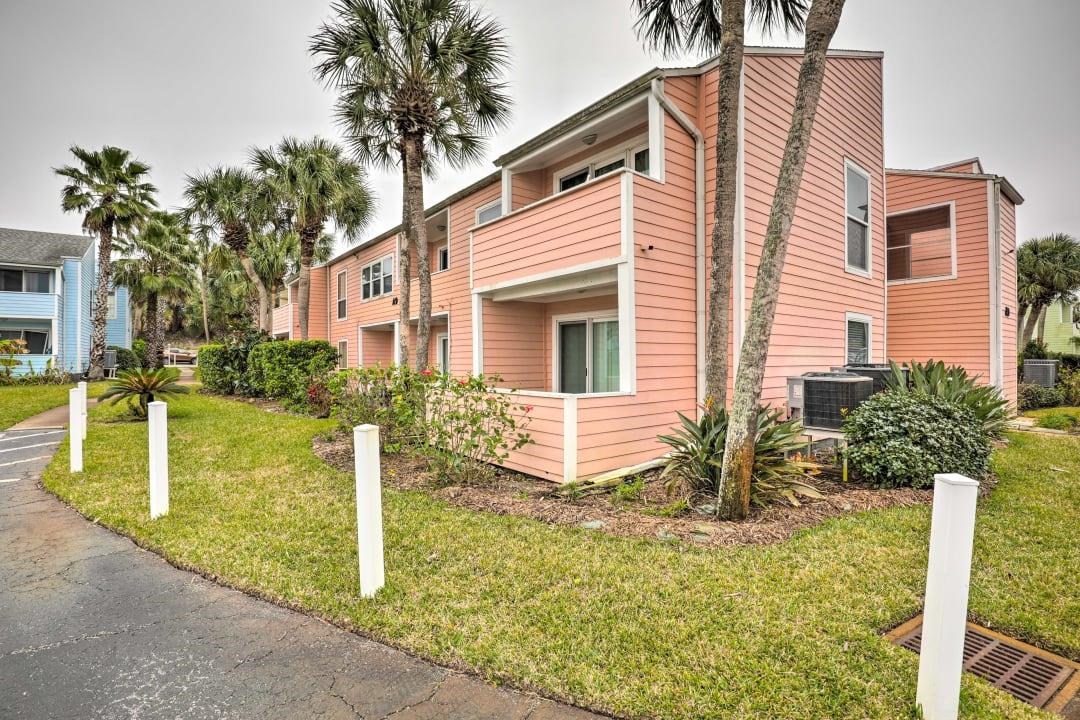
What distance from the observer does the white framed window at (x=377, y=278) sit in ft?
58.3

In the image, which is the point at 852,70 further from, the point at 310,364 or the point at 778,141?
the point at 310,364

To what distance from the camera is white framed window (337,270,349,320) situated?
68.6ft

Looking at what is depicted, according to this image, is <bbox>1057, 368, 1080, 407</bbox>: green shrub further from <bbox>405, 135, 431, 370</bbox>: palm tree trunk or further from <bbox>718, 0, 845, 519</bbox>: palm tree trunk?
<bbox>405, 135, 431, 370</bbox>: palm tree trunk

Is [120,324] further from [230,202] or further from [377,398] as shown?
Answer: [377,398]

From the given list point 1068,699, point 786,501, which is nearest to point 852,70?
point 786,501

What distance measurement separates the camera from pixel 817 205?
30.0 feet

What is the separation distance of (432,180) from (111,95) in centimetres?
1373

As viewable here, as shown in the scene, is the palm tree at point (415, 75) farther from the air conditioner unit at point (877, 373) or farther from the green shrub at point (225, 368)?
the green shrub at point (225, 368)

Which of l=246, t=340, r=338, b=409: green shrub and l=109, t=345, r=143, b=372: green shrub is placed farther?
l=109, t=345, r=143, b=372: green shrub

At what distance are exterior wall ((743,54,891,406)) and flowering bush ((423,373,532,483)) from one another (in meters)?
3.64

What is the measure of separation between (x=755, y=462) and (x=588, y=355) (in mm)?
4642

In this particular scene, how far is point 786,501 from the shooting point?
17.4 feet

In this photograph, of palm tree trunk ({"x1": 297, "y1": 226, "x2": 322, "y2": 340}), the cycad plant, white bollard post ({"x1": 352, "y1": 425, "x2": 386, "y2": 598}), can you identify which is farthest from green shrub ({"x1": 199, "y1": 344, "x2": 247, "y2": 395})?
white bollard post ({"x1": 352, "y1": 425, "x2": 386, "y2": 598})

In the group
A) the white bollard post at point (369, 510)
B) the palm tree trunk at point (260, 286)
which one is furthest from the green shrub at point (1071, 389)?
the palm tree trunk at point (260, 286)
